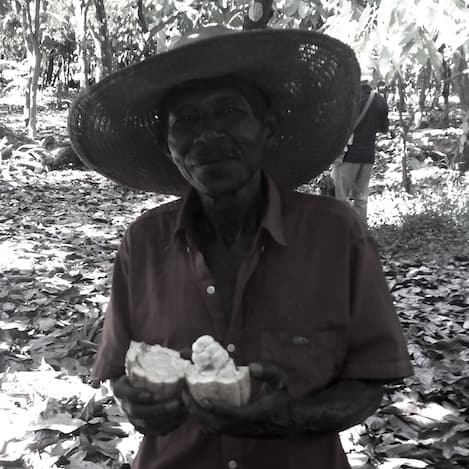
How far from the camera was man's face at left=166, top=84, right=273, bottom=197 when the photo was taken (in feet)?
Result: 4.19

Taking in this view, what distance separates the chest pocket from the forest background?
4.88 feet

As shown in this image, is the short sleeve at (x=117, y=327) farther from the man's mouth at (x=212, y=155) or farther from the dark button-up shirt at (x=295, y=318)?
the man's mouth at (x=212, y=155)

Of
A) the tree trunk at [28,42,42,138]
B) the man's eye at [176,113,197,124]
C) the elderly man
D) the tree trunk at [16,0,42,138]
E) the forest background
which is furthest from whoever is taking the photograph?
the tree trunk at [28,42,42,138]

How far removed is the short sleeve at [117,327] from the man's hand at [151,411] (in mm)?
187

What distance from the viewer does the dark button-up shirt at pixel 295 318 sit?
1.25 meters

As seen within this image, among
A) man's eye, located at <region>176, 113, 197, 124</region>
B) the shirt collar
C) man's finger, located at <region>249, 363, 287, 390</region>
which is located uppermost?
man's eye, located at <region>176, 113, 197, 124</region>

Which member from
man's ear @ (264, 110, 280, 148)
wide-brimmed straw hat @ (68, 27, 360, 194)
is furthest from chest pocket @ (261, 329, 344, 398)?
wide-brimmed straw hat @ (68, 27, 360, 194)

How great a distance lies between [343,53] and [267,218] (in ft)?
1.51

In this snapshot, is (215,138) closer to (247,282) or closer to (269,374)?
(247,282)

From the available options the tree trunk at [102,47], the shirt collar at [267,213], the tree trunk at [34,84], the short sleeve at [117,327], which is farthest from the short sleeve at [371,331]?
the tree trunk at [34,84]

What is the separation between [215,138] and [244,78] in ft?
0.76

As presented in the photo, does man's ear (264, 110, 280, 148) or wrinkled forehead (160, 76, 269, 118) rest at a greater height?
wrinkled forehead (160, 76, 269, 118)

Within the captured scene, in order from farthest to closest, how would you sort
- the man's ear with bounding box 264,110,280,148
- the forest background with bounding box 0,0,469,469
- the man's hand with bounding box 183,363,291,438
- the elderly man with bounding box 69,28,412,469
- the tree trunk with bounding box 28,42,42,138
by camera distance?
the tree trunk with bounding box 28,42,42,138, the forest background with bounding box 0,0,469,469, the man's ear with bounding box 264,110,280,148, the elderly man with bounding box 69,28,412,469, the man's hand with bounding box 183,363,291,438

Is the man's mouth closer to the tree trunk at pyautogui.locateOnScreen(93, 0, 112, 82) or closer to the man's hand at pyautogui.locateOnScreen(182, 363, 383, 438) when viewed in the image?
the man's hand at pyautogui.locateOnScreen(182, 363, 383, 438)
